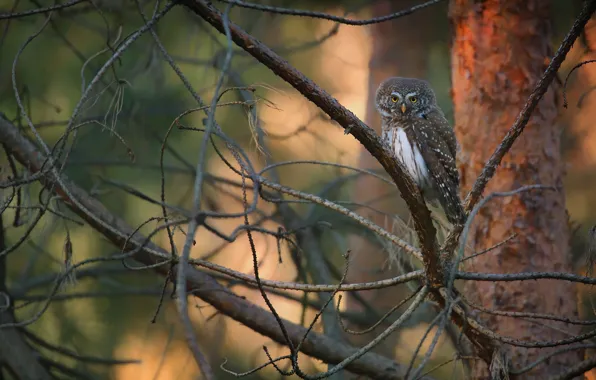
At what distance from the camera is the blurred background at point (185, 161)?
4.45 meters

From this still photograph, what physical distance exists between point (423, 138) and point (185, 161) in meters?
1.38

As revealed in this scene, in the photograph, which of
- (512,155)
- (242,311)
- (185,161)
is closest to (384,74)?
(185,161)

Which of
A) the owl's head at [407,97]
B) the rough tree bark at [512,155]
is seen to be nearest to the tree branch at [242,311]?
the rough tree bark at [512,155]

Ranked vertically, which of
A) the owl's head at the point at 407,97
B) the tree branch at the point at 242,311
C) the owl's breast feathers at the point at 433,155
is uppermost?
the owl's head at the point at 407,97

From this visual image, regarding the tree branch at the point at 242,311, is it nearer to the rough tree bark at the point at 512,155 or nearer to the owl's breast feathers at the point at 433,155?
the rough tree bark at the point at 512,155

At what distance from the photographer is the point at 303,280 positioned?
4.09 metres

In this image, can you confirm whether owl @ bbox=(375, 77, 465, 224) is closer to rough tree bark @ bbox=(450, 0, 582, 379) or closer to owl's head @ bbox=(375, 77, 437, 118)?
owl's head @ bbox=(375, 77, 437, 118)

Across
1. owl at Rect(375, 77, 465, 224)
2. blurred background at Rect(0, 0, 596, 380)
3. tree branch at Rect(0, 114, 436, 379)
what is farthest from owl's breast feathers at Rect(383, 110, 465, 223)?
tree branch at Rect(0, 114, 436, 379)

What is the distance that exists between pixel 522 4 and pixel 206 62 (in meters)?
1.79

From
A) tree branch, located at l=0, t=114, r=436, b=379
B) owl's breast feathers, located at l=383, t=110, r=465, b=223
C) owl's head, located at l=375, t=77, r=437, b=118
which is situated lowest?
tree branch, located at l=0, t=114, r=436, b=379

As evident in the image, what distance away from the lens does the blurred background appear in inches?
175

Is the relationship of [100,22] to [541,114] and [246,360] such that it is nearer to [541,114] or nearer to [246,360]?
[246,360]

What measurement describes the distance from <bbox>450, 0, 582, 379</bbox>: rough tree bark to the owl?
120mm

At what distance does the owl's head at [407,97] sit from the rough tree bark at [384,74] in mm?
1675
